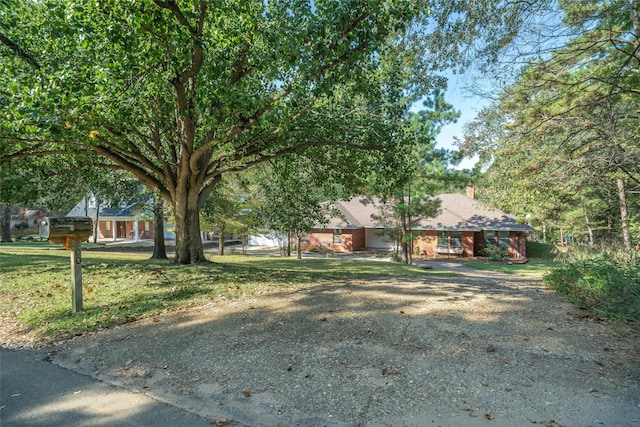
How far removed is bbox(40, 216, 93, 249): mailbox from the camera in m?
6.26

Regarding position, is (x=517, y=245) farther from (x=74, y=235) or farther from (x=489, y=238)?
(x=74, y=235)

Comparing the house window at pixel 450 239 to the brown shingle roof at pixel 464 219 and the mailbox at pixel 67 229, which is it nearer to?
the brown shingle roof at pixel 464 219

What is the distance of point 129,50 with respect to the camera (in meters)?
6.95

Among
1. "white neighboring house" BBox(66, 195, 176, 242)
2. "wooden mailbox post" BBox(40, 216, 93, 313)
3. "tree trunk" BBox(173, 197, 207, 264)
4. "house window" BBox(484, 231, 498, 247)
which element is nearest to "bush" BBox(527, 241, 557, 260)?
"house window" BBox(484, 231, 498, 247)

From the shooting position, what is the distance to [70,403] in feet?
11.8

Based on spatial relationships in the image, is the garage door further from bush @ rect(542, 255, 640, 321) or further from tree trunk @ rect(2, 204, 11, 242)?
tree trunk @ rect(2, 204, 11, 242)

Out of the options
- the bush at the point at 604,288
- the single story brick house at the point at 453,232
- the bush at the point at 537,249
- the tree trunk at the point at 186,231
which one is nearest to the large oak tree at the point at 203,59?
the tree trunk at the point at 186,231

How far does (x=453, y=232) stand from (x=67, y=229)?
28.9 m

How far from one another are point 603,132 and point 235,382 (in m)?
11.9

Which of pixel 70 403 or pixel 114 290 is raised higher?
pixel 114 290

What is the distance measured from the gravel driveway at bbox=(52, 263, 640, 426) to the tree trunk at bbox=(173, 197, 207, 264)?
223 inches

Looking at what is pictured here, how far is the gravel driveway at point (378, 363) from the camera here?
3355 mm

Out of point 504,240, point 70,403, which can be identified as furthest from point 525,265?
point 70,403

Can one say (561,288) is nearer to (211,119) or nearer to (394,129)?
(394,129)
